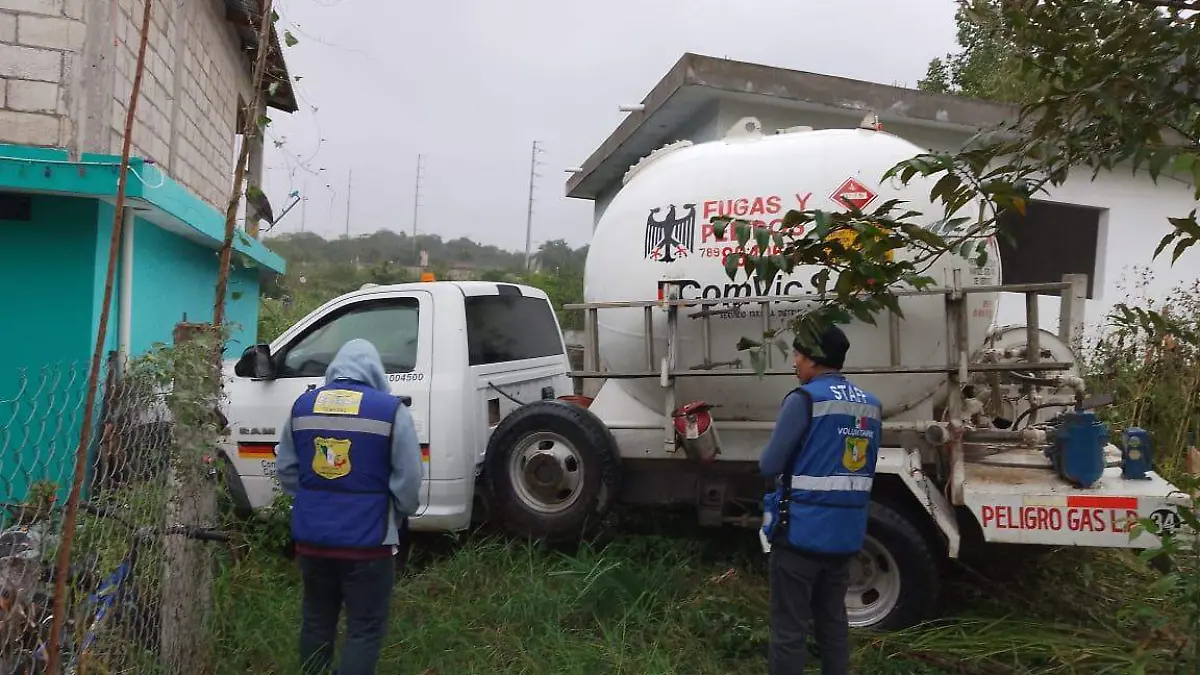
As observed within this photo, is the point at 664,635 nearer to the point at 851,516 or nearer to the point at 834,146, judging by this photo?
the point at 851,516

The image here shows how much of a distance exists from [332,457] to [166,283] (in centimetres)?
404

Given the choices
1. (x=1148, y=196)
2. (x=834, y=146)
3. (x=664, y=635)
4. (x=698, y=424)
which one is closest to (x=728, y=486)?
(x=698, y=424)

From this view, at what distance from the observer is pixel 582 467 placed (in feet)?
16.2

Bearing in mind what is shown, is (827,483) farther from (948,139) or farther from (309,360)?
(948,139)

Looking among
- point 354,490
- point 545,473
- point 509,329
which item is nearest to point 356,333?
point 509,329

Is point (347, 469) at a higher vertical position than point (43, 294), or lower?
lower

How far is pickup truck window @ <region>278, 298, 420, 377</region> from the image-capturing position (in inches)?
216

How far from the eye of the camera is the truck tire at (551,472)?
194 inches

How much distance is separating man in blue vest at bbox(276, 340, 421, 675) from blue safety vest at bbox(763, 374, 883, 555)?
1596 mm

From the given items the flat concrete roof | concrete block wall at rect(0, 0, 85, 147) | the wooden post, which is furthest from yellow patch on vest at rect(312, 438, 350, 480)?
the flat concrete roof

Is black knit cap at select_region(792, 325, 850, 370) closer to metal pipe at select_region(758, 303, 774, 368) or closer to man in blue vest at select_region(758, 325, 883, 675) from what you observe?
man in blue vest at select_region(758, 325, 883, 675)

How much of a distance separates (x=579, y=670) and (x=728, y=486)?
4.97 feet

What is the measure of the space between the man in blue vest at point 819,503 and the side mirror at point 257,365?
128 inches

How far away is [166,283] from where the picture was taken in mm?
6547
